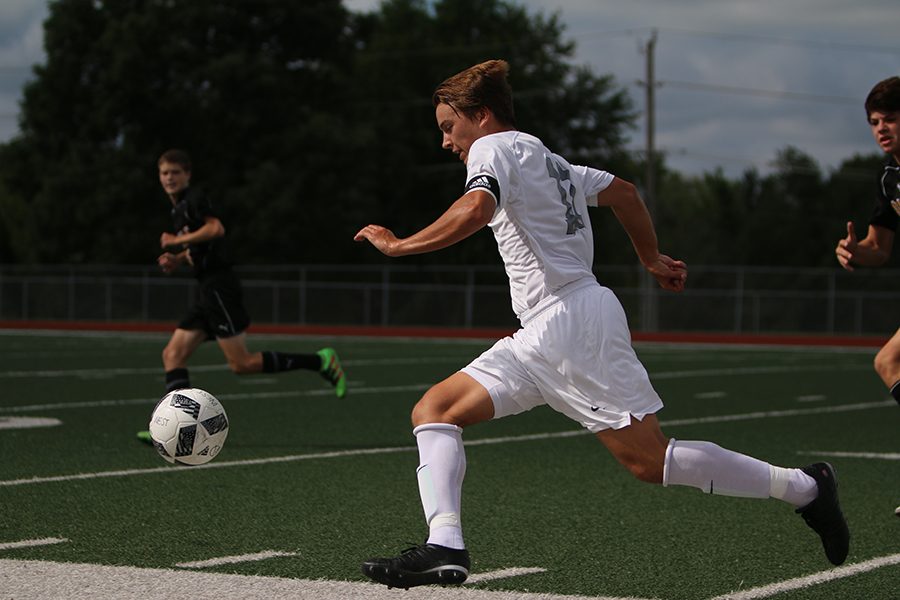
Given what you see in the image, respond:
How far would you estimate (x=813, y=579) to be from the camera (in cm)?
548

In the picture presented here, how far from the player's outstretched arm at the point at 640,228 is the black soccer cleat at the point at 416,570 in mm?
1487

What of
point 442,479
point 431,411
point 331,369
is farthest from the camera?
point 331,369

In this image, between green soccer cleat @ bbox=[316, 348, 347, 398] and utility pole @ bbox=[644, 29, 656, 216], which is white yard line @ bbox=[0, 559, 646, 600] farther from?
utility pole @ bbox=[644, 29, 656, 216]

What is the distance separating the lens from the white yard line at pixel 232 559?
5570 mm

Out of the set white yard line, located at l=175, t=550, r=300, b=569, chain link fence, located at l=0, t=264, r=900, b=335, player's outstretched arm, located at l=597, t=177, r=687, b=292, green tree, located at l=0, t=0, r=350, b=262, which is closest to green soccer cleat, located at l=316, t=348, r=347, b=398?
white yard line, located at l=175, t=550, r=300, b=569

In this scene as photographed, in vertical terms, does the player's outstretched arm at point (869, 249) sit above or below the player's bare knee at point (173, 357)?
above

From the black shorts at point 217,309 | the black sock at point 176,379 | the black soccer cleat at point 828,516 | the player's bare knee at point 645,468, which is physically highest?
the black shorts at point 217,309

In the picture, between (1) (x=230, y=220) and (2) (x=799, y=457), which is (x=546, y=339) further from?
(1) (x=230, y=220)

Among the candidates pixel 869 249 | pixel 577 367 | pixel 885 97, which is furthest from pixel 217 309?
pixel 577 367

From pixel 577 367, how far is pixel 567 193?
0.66 m

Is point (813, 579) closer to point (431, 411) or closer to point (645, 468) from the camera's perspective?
point (645, 468)

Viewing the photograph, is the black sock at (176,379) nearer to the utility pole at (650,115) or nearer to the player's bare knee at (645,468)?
the player's bare knee at (645,468)

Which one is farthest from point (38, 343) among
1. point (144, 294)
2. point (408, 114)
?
point (408, 114)

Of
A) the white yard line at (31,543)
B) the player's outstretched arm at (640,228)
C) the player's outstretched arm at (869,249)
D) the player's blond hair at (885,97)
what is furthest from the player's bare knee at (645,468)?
the player's blond hair at (885,97)
